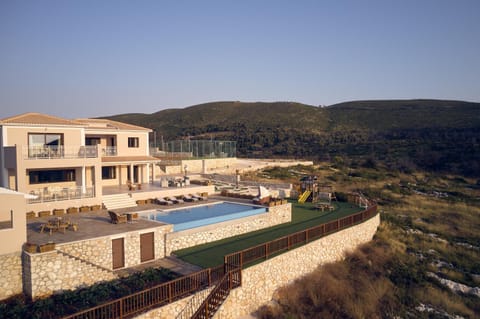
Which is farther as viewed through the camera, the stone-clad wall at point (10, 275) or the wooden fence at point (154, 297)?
the stone-clad wall at point (10, 275)

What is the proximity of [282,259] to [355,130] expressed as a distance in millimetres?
74798

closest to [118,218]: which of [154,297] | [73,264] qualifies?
[73,264]

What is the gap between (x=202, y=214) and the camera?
20406 mm

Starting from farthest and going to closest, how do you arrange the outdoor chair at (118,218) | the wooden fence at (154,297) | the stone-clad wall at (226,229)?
the outdoor chair at (118,218)
the stone-clad wall at (226,229)
the wooden fence at (154,297)

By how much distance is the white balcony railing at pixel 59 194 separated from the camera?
19.0 metres

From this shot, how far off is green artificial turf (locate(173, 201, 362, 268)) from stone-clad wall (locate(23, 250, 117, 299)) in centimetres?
375

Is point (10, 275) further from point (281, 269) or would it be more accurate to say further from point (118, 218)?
point (281, 269)

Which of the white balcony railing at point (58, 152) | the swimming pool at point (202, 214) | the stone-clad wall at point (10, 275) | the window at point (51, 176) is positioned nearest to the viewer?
the stone-clad wall at point (10, 275)

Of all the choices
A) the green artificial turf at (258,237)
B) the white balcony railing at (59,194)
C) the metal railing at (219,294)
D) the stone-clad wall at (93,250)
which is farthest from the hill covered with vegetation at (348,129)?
the stone-clad wall at (93,250)

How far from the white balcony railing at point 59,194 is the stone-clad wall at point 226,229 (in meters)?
6.96

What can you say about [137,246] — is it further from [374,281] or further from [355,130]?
[355,130]

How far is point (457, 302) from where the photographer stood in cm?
1644

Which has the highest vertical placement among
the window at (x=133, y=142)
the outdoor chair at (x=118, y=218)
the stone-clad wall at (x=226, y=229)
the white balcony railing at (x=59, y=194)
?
the window at (x=133, y=142)

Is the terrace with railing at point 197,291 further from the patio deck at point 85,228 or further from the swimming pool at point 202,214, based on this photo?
the patio deck at point 85,228
